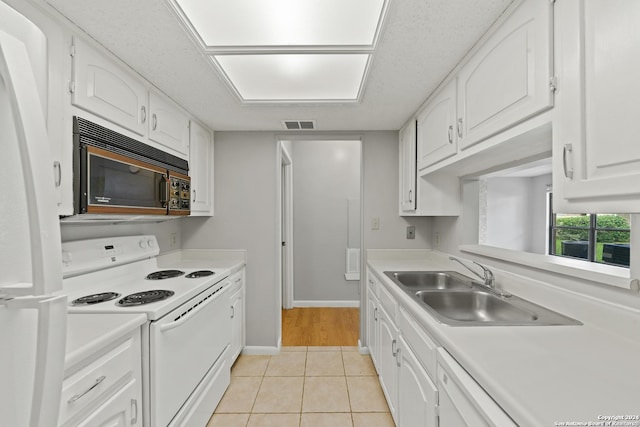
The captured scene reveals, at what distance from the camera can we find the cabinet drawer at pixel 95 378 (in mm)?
862

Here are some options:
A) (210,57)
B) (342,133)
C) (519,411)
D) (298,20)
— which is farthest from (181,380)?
(342,133)

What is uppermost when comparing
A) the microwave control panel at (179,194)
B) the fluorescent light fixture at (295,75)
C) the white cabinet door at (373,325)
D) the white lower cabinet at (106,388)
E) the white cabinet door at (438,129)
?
the fluorescent light fixture at (295,75)

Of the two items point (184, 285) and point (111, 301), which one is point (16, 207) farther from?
point (184, 285)

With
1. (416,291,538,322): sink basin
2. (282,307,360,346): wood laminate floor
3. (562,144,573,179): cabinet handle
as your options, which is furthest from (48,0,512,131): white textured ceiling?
(282,307,360,346): wood laminate floor

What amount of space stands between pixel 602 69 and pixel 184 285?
2.01 meters

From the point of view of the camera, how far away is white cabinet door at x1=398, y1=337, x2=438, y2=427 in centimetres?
109

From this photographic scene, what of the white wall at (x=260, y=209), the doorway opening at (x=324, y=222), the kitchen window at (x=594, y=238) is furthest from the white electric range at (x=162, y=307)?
the kitchen window at (x=594, y=238)

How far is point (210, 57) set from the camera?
151cm

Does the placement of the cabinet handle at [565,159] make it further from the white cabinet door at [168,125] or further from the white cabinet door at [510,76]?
the white cabinet door at [168,125]

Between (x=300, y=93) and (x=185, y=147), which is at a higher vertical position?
(x=300, y=93)

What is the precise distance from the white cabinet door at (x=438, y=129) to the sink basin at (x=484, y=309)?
805mm

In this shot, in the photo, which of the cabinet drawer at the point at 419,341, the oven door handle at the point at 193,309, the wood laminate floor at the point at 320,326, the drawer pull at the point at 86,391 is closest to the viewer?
the drawer pull at the point at 86,391

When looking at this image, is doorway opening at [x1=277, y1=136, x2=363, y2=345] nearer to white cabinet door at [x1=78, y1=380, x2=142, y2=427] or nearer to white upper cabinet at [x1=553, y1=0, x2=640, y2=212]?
white cabinet door at [x1=78, y1=380, x2=142, y2=427]

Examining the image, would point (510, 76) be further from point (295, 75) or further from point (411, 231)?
point (411, 231)
